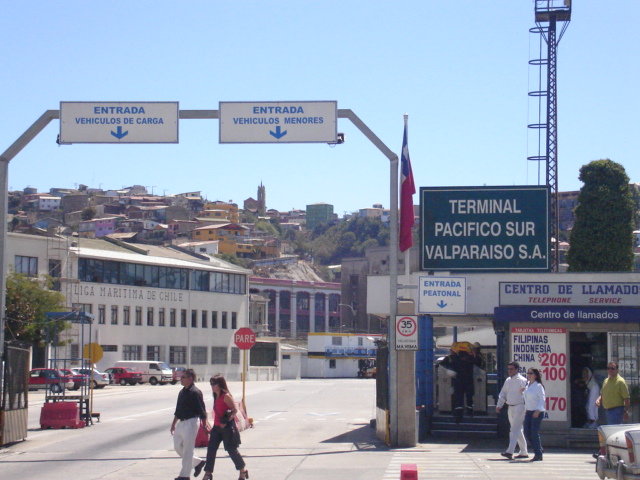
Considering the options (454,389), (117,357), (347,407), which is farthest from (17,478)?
(117,357)

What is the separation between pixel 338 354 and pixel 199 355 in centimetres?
1885

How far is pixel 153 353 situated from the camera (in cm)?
7069

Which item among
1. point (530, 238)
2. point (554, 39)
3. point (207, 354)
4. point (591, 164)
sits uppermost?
point (554, 39)

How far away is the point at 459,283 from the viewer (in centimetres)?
1748

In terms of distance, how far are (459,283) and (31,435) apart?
412 inches

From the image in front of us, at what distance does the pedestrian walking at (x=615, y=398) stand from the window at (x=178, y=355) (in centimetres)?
6049

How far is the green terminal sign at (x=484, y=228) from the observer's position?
18500 millimetres

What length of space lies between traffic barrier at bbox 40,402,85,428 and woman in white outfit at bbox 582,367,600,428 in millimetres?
12375

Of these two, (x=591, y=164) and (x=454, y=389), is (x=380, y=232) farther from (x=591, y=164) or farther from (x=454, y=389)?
(x=454, y=389)

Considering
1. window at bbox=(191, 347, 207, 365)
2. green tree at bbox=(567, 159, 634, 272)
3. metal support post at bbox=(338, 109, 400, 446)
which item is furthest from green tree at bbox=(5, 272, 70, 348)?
metal support post at bbox=(338, 109, 400, 446)

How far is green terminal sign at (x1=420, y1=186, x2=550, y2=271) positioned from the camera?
1850cm

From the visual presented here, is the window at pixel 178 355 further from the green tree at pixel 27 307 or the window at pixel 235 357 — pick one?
the green tree at pixel 27 307

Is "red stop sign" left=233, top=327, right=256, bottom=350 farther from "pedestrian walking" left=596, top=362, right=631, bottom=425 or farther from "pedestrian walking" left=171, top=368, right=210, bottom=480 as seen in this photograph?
"pedestrian walking" left=171, top=368, right=210, bottom=480

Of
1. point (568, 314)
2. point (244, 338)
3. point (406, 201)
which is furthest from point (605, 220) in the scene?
point (406, 201)
